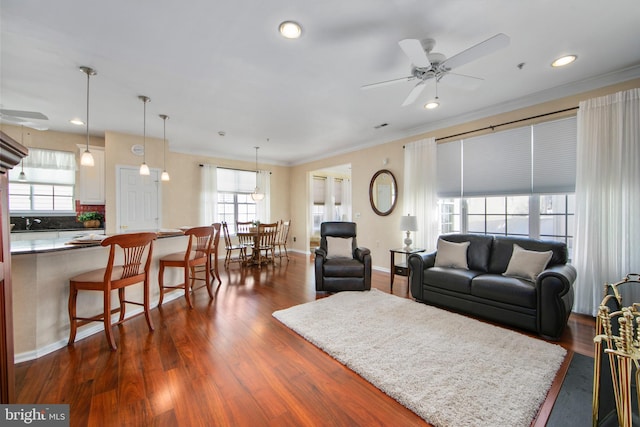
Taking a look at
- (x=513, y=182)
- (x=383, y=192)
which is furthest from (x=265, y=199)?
(x=513, y=182)

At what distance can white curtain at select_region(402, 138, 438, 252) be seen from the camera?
4.50 m

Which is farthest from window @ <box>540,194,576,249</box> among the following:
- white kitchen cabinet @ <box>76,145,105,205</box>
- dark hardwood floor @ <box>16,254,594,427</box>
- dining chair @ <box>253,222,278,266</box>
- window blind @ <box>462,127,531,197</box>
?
white kitchen cabinet @ <box>76,145,105,205</box>

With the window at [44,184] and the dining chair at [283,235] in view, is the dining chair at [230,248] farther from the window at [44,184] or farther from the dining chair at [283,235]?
the window at [44,184]

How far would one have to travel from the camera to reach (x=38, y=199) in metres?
4.74

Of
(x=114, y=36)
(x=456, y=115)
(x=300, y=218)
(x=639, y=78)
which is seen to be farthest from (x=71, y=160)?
(x=639, y=78)

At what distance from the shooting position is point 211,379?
197cm

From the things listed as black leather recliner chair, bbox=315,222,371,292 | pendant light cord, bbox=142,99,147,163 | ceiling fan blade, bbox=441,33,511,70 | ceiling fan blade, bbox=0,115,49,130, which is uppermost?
pendant light cord, bbox=142,99,147,163

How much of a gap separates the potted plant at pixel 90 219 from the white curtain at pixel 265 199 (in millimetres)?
3455

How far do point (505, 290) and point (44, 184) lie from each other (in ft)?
24.2

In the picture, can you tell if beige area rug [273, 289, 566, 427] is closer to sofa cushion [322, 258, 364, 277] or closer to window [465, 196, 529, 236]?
sofa cushion [322, 258, 364, 277]

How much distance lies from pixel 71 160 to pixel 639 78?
27.7 feet

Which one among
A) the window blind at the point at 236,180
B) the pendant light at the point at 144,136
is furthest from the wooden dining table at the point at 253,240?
the pendant light at the point at 144,136

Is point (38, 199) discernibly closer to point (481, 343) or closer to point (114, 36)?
→ point (114, 36)

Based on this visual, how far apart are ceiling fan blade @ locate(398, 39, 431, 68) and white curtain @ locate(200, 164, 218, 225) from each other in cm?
550
